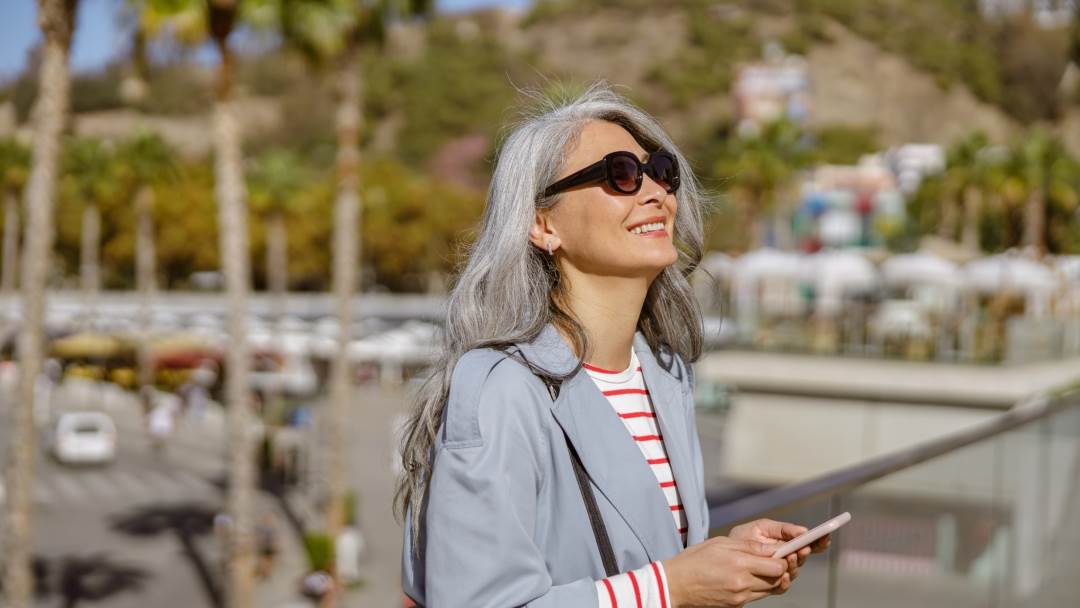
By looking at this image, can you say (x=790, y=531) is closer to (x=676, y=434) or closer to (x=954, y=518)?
(x=676, y=434)

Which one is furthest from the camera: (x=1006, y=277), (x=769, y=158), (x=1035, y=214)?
(x=769, y=158)

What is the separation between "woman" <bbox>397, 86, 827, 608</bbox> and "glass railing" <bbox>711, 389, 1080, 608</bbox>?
2.40ft

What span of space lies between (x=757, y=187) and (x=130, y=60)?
31.3m

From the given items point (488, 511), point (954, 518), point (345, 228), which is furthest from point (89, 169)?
point (488, 511)

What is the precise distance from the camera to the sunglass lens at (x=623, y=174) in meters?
1.82

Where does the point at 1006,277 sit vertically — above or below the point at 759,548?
below

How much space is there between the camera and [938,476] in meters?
4.52

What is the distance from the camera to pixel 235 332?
17562 mm

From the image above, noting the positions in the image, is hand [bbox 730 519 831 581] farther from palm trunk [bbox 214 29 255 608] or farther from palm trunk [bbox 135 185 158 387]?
palm trunk [bbox 135 185 158 387]

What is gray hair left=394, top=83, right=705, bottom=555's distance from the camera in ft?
5.68

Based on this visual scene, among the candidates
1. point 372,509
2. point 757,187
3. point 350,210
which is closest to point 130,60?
point 350,210

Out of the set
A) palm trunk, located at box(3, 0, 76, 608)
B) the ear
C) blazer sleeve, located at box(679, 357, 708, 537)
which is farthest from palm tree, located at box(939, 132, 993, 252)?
the ear

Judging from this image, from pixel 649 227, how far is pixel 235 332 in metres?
16.5

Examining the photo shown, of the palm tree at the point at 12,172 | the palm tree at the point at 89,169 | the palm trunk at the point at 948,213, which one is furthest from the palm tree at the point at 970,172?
the palm tree at the point at 12,172
